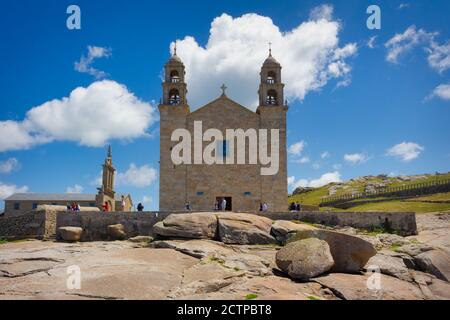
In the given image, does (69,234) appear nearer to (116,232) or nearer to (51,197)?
(116,232)

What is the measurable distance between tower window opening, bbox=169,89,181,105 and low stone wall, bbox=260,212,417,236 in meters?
15.6

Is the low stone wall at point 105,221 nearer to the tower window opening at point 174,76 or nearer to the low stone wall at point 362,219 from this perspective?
the low stone wall at point 362,219

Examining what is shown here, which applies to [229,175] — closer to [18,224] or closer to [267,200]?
[267,200]

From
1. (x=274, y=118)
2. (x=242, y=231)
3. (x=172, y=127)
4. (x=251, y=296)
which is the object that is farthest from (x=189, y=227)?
(x=274, y=118)

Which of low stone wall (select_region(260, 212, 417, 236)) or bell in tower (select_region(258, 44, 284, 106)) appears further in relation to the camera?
bell in tower (select_region(258, 44, 284, 106))

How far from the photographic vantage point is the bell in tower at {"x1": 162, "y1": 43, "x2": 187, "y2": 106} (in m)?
35.6

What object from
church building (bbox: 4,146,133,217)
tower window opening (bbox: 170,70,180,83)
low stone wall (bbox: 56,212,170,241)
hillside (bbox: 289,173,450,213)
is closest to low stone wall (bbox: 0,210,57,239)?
low stone wall (bbox: 56,212,170,241)

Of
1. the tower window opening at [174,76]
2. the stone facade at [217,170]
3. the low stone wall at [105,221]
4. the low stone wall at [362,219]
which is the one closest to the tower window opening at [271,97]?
the stone facade at [217,170]

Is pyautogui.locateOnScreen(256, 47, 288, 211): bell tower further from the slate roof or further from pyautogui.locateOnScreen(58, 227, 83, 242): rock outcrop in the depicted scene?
the slate roof

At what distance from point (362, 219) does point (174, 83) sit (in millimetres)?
20650

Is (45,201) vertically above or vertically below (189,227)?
above

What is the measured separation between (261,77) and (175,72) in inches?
330

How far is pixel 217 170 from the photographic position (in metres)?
34.4

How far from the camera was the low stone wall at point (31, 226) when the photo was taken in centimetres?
2712
